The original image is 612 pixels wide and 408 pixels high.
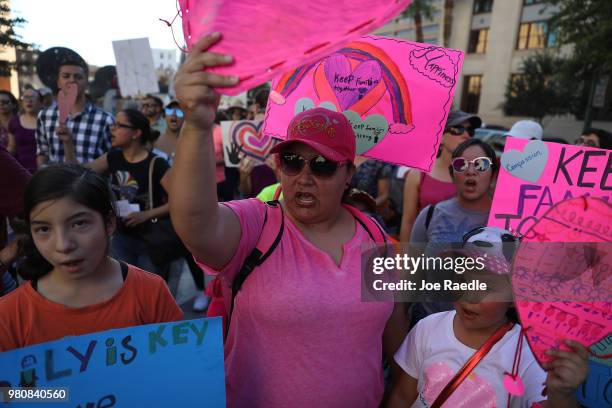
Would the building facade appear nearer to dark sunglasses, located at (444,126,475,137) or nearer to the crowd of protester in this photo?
dark sunglasses, located at (444,126,475,137)

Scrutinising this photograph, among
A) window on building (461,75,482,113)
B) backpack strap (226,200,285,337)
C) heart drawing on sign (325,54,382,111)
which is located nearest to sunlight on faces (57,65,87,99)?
heart drawing on sign (325,54,382,111)

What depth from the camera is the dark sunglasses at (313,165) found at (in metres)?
1.41

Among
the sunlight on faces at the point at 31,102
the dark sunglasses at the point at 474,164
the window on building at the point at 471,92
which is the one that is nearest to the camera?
the dark sunglasses at the point at 474,164

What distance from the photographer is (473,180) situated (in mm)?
2312

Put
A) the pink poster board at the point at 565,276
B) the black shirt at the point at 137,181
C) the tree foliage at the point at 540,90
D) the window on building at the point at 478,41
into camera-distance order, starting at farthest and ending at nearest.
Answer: the window on building at the point at 478,41
the tree foliage at the point at 540,90
the black shirt at the point at 137,181
the pink poster board at the point at 565,276

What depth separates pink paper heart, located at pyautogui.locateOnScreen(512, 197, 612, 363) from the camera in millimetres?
1093

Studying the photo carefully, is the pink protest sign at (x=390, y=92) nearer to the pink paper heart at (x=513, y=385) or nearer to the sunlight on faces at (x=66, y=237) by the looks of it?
the pink paper heart at (x=513, y=385)

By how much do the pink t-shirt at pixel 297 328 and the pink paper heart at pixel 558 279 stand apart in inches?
18.9

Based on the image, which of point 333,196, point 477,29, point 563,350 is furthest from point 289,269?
point 477,29

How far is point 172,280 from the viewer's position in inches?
177

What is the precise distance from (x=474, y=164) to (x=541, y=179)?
62 cm

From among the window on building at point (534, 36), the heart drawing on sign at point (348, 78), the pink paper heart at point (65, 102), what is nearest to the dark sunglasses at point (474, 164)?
the heart drawing on sign at point (348, 78)

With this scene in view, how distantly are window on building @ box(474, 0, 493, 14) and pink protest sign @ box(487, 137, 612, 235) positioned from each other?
115 ft

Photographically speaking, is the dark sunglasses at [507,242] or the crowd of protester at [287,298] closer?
the crowd of protester at [287,298]
